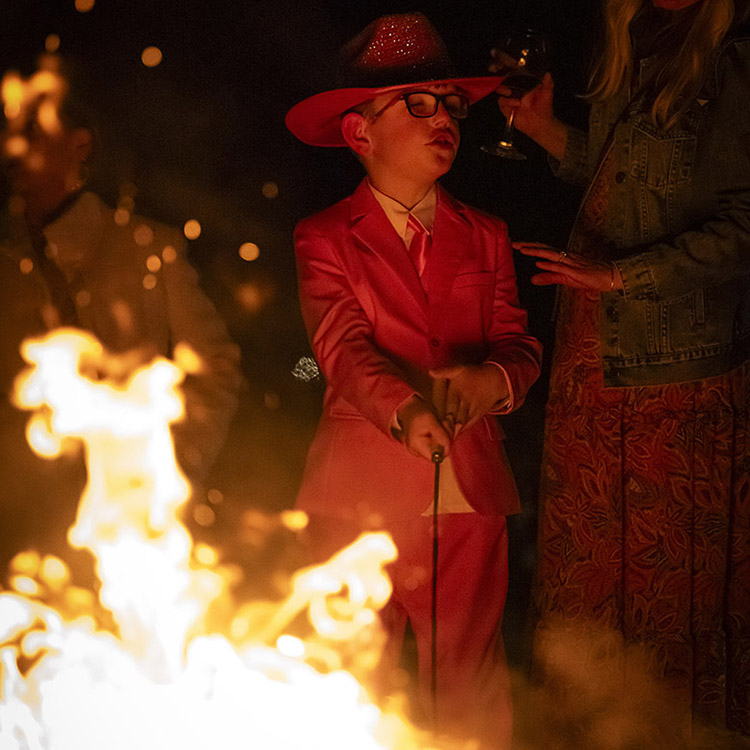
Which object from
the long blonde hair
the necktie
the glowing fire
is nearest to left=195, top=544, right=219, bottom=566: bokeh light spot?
the glowing fire

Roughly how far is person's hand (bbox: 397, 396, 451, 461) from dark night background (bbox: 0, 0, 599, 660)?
0.84 m

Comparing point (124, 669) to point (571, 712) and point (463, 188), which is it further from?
point (463, 188)

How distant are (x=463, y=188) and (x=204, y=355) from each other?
0.98 metres

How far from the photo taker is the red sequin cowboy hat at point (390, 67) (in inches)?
80.2

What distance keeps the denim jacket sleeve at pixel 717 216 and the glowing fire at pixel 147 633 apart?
36.6 inches

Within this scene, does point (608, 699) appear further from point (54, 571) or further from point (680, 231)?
point (54, 571)

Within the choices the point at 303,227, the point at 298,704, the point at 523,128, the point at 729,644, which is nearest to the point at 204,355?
the point at 303,227

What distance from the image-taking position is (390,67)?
2051 mm

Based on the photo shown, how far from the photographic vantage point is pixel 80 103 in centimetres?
227

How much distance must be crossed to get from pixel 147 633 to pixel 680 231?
1.72 metres

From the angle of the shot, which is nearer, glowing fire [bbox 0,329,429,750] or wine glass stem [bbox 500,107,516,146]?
glowing fire [bbox 0,329,429,750]

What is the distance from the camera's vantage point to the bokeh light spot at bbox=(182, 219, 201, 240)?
2594 mm

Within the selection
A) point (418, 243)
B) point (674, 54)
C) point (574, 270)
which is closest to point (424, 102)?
point (418, 243)

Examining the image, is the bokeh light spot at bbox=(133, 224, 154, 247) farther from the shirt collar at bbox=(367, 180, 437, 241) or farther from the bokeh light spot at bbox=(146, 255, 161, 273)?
the shirt collar at bbox=(367, 180, 437, 241)
